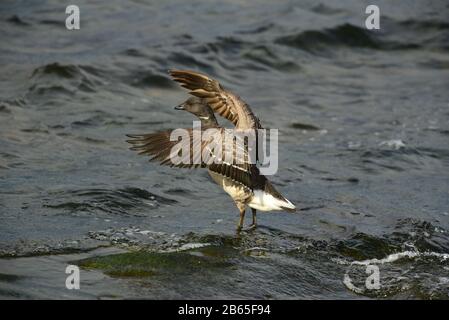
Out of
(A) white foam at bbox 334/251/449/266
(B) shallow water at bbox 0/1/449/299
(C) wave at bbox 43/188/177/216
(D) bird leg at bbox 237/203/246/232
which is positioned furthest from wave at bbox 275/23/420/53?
A: (A) white foam at bbox 334/251/449/266

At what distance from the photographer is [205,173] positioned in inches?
415

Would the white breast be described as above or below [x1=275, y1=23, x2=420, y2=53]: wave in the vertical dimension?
below

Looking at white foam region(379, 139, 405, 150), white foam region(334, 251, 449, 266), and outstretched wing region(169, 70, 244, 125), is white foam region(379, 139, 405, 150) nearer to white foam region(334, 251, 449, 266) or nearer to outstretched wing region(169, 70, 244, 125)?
white foam region(334, 251, 449, 266)

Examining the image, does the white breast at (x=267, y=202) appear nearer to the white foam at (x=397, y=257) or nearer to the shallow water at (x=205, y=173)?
the shallow water at (x=205, y=173)

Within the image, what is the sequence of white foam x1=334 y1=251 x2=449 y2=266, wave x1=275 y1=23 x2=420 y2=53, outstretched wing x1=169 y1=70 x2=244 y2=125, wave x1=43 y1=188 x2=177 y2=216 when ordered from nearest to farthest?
1. white foam x1=334 y1=251 x2=449 y2=266
2. outstretched wing x1=169 y1=70 x2=244 y2=125
3. wave x1=43 y1=188 x2=177 y2=216
4. wave x1=275 y1=23 x2=420 y2=53

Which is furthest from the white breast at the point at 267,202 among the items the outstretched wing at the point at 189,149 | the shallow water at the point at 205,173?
the outstretched wing at the point at 189,149

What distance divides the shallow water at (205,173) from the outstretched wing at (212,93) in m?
1.13

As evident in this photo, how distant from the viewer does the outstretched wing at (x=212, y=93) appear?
27.6 ft

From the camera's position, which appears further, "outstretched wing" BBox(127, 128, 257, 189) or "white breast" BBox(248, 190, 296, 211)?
"white breast" BBox(248, 190, 296, 211)

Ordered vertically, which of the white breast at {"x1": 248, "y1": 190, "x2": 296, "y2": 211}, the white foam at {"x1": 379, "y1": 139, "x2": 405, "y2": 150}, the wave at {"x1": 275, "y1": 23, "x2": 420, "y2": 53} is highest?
the wave at {"x1": 275, "y1": 23, "x2": 420, "y2": 53}

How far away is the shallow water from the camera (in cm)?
739

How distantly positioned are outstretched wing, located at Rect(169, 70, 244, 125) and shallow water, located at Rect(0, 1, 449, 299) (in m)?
1.13

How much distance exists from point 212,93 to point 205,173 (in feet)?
7.04
